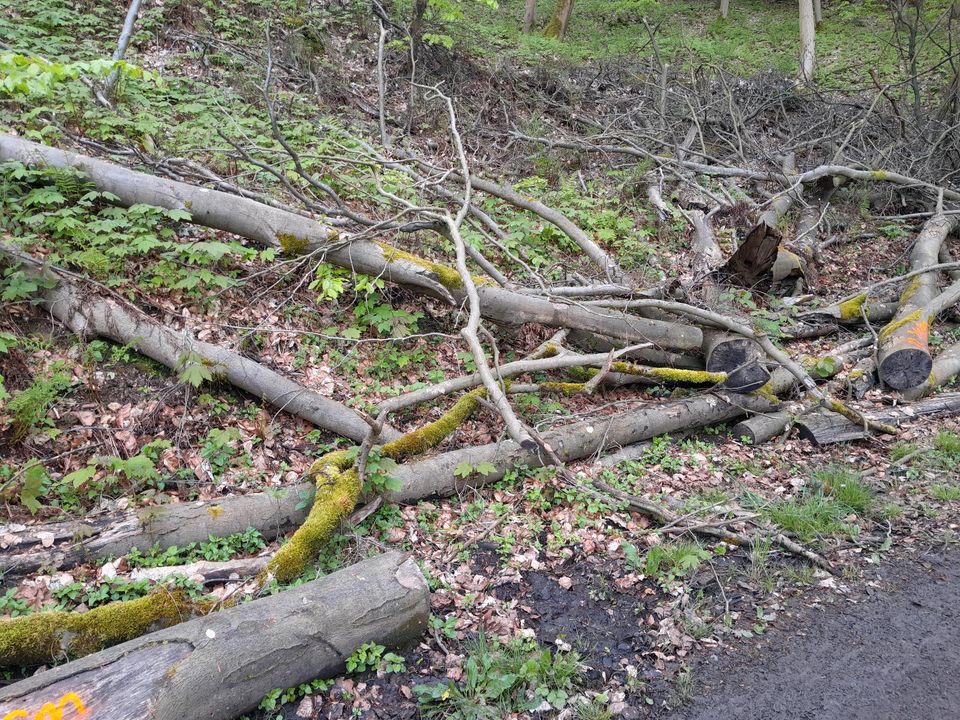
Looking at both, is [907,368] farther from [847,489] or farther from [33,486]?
[33,486]

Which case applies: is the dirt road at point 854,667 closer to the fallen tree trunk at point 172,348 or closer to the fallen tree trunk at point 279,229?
the fallen tree trunk at point 172,348

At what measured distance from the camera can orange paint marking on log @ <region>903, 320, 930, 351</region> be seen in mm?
6871

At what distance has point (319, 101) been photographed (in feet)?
34.6

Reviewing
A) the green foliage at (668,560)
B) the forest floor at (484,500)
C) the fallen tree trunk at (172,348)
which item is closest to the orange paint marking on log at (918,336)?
the forest floor at (484,500)

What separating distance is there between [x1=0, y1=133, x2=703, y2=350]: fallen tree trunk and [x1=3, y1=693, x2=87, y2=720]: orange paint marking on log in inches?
180

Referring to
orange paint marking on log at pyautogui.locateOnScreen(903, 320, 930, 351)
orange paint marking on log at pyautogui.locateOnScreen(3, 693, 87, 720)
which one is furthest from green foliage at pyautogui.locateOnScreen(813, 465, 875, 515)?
orange paint marking on log at pyautogui.locateOnScreen(3, 693, 87, 720)

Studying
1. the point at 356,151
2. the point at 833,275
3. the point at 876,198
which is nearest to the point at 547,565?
the point at 356,151

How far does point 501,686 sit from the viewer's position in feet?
11.0

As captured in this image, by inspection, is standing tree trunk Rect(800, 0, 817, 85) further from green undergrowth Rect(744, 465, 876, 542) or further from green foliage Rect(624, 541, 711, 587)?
green foliage Rect(624, 541, 711, 587)

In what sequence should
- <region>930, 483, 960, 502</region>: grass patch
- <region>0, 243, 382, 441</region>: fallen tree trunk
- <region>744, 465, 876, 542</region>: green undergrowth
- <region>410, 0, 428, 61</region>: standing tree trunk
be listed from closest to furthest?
1. <region>744, 465, 876, 542</region>: green undergrowth
2. <region>930, 483, 960, 502</region>: grass patch
3. <region>0, 243, 382, 441</region>: fallen tree trunk
4. <region>410, 0, 428, 61</region>: standing tree trunk

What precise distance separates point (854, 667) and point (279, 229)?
19.8 feet

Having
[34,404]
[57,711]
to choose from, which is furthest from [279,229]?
[57,711]

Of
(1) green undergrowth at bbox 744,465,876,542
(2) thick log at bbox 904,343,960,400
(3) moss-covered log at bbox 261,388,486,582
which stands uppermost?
(2) thick log at bbox 904,343,960,400

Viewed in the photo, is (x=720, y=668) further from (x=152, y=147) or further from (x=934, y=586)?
(x=152, y=147)
